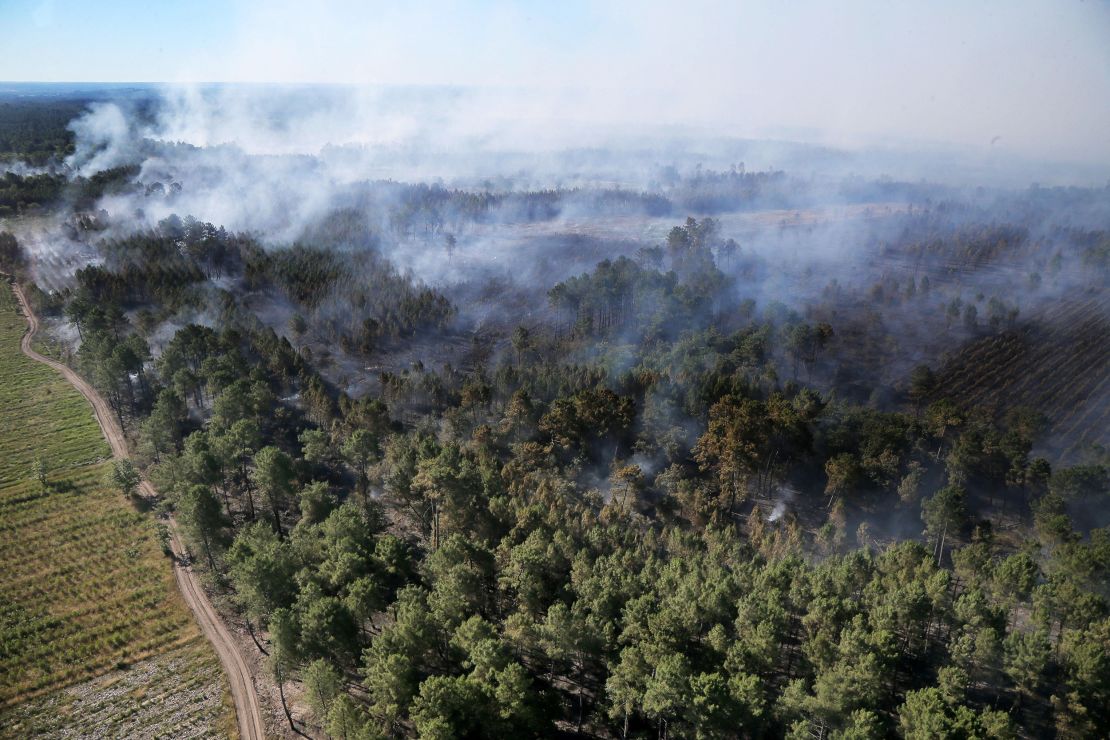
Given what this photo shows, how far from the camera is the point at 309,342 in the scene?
7356cm

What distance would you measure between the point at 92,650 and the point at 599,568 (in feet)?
86.1

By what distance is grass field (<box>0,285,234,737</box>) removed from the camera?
2925 centimetres

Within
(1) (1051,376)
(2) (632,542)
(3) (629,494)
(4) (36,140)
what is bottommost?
(3) (629,494)

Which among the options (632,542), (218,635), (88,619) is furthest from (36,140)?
(632,542)

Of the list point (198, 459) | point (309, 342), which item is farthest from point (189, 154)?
point (198, 459)

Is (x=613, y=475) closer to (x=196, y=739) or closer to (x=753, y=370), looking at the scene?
(x=753, y=370)

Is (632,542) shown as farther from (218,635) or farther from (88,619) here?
(88,619)

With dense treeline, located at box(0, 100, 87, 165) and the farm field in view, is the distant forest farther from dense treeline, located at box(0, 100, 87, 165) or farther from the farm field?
dense treeline, located at box(0, 100, 87, 165)

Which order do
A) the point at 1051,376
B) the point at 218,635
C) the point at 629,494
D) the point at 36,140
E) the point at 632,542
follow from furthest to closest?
the point at 36,140, the point at 1051,376, the point at 629,494, the point at 632,542, the point at 218,635

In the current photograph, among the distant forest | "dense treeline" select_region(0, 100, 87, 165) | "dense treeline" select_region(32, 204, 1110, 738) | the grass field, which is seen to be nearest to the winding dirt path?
the grass field

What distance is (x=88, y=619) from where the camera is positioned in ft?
114

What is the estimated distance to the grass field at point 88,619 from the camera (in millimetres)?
29250

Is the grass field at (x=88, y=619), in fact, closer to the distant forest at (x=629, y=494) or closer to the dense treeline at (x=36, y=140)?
the distant forest at (x=629, y=494)

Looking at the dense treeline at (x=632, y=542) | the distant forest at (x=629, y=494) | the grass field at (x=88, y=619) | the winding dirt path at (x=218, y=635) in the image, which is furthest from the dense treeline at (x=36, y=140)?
the winding dirt path at (x=218, y=635)
